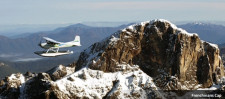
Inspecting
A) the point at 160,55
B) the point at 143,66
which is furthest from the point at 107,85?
the point at 160,55

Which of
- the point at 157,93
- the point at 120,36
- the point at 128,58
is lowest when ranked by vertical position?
the point at 157,93

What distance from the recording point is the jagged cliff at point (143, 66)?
12812 centimetres

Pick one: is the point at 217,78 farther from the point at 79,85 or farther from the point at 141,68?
the point at 79,85

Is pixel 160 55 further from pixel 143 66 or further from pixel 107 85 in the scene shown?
pixel 107 85

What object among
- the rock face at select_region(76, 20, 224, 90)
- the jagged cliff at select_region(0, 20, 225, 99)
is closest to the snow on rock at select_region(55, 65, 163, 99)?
the jagged cliff at select_region(0, 20, 225, 99)

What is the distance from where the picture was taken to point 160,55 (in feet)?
458

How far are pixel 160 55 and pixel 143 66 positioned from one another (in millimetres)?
7778

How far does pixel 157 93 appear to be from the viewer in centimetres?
12875

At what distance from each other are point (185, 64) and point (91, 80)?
3669 centimetres

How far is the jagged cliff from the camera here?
128125mm

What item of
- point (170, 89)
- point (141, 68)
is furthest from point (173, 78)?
point (141, 68)

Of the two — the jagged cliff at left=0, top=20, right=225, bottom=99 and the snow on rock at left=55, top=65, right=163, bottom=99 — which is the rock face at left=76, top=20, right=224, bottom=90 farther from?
the snow on rock at left=55, top=65, right=163, bottom=99

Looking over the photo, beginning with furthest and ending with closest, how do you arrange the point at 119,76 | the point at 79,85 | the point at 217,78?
the point at 217,78, the point at 119,76, the point at 79,85

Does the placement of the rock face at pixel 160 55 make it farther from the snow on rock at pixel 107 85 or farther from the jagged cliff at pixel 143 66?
the snow on rock at pixel 107 85
